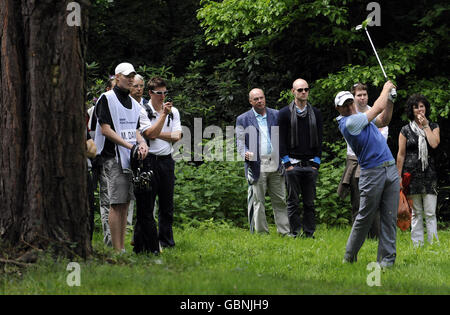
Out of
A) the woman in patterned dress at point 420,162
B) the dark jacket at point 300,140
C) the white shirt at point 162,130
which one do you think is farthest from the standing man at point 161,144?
the woman in patterned dress at point 420,162

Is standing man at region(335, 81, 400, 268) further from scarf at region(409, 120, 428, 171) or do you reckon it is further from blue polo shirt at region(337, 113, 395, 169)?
scarf at region(409, 120, 428, 171)

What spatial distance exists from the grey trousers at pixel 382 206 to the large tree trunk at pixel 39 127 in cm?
308

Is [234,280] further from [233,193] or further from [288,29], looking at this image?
[288,29]

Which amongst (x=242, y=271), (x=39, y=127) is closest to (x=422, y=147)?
(x=242, y=271)

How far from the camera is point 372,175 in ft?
24.6

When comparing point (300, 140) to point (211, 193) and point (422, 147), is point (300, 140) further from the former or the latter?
point (211, 193)

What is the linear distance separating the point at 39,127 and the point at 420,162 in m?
5.53

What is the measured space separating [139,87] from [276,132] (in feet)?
8.29

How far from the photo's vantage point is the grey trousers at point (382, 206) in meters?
7.50

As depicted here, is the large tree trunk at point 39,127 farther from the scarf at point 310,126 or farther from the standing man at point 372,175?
the scarf at point 310,126

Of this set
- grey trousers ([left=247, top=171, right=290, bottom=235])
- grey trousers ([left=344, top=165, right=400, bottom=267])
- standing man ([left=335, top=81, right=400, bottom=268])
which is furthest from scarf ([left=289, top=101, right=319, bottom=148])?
grey trousers ([left=344, top=165, right=400, bottom=267])

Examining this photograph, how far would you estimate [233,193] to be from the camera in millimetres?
12992
